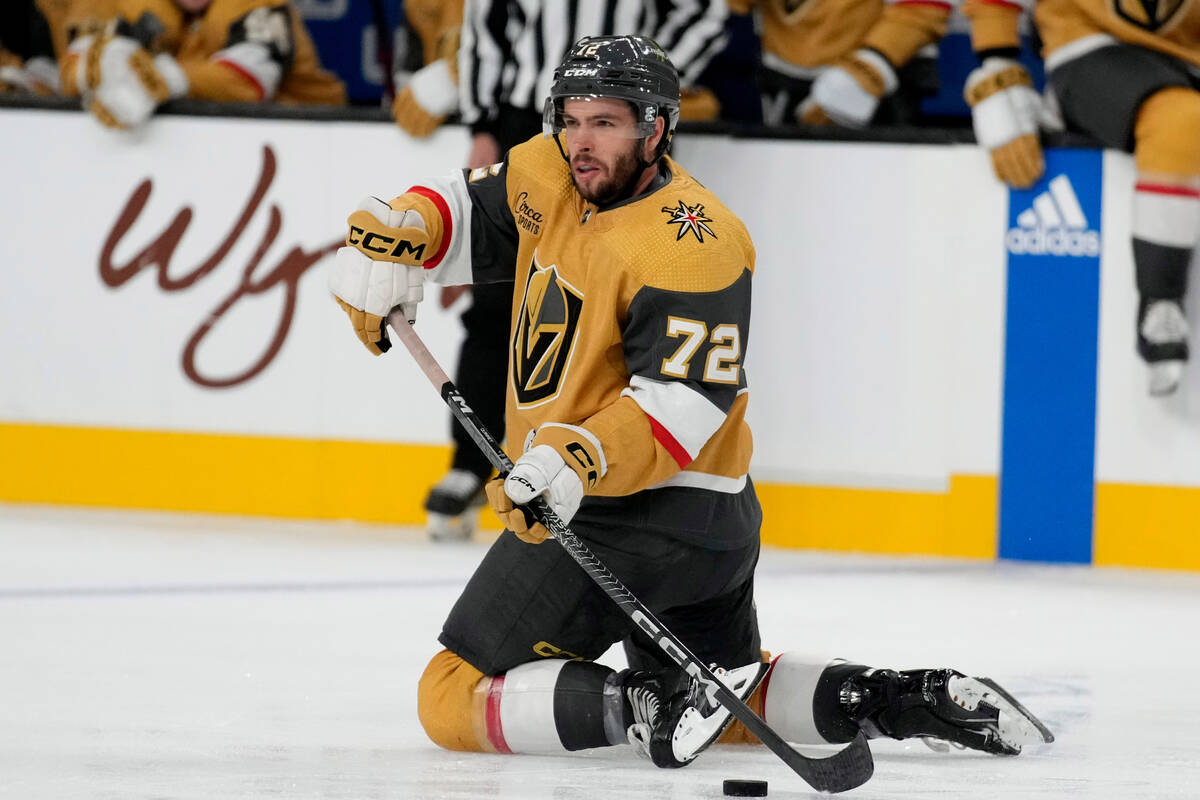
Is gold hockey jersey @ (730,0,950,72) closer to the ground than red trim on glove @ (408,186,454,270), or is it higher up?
closer to the ground

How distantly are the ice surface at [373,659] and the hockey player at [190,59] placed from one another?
1020 millimetres

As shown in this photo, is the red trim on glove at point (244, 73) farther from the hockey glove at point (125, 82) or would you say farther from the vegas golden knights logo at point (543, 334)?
the vegas golden knights logo at point (543, 334)

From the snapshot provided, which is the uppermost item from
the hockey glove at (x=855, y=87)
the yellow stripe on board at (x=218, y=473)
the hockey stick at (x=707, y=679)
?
the hockey stick at (x=707, y=679)

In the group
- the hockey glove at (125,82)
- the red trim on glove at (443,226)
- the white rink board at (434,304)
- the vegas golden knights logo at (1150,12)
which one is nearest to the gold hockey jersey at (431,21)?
the white rink board at (434,304)

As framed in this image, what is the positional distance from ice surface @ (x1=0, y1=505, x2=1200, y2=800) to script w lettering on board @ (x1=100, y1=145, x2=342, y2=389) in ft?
1.33

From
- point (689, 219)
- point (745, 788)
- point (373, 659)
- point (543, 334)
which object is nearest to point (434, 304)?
point (373, 659)

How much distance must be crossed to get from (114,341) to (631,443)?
9.01ft

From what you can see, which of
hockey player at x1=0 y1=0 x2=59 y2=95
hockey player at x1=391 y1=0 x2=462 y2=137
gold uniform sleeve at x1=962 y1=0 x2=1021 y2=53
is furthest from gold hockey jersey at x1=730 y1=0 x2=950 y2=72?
hockey player at x1=0 y1=0 x2=59 y2=95

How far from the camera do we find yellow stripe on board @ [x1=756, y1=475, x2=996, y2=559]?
4438mm

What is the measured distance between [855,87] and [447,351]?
1.12 meters

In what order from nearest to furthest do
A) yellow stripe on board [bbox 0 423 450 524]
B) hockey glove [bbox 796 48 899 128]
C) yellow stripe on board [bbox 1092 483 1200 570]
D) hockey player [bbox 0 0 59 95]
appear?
1. yellow stripe on board [bbox 1092 483 1200 570]
2. hockey glove [bbox 796 48 899 128]
3. yellow stripe on board [bbox 0 423 450 524]
4. hockey player [bbox 0 0 59 95]

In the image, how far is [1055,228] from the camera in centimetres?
435

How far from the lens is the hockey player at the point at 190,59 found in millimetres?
4840

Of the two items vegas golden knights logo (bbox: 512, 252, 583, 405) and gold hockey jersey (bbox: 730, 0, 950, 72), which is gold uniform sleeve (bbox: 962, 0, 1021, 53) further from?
vegas golden knights logo (bbox: 512, 252, 583, 405)
